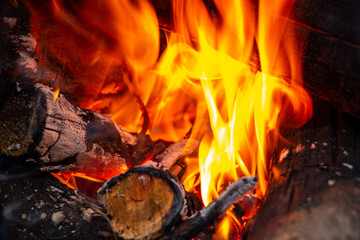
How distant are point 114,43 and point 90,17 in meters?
0.36

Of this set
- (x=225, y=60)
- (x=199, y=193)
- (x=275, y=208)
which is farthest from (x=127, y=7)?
(x=275, y=208)

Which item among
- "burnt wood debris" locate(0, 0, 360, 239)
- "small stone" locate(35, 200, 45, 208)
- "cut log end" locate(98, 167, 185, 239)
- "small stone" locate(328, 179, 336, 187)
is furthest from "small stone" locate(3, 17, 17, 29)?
"small stone" locate(328, 179, 336, 187)

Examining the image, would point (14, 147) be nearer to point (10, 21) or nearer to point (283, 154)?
point (10, 21)

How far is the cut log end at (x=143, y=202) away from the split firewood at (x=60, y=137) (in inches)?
24.8

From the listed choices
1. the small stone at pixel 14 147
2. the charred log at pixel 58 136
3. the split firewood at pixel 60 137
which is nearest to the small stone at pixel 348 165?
the split firewood at pixel 60 137

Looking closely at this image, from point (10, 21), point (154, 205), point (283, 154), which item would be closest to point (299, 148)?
point (283, 154)

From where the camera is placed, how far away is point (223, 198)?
1436mm

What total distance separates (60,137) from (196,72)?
147cm

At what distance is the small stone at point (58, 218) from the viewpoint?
167 cm

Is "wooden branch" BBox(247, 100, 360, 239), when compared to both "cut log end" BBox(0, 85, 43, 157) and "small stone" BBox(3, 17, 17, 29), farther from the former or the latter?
"small stone" BBox(3, 17, 17, 29)

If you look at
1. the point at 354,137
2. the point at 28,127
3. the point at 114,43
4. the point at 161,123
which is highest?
the point at 114,43

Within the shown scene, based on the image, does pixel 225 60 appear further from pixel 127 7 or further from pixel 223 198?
pixel 223 198

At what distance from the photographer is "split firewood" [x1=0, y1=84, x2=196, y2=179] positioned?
1.75m

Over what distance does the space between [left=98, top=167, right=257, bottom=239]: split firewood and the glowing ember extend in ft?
1.09
